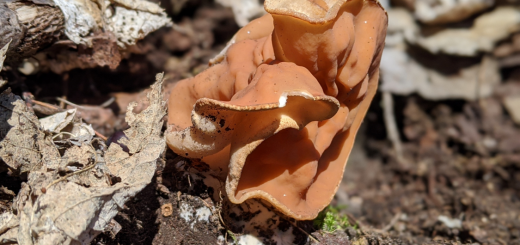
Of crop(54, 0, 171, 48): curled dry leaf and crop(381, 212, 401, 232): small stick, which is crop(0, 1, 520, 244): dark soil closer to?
crop(381, 212, 401, 232): small stick

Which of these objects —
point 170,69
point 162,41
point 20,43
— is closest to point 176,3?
point 162,41

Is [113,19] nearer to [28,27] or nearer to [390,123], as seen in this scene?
[28,27]

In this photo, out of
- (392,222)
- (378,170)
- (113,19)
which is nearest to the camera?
(113,19)

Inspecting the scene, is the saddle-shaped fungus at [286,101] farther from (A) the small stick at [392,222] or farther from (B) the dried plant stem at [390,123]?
(B) the dried plant stem at [390,123]

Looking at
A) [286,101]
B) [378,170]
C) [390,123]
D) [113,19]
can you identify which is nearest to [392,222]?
[378,170]

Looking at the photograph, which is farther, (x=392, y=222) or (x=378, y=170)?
(x=378, y=170)

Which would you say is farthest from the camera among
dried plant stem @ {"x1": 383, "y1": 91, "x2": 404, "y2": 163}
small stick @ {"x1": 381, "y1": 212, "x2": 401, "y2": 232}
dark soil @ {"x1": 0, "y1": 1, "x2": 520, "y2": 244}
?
dried plant stem @ {"x1": 383, "y1": 91, "x2": 404, "y2": 163}

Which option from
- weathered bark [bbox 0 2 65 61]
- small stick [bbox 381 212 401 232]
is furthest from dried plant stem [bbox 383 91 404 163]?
weathered bark [bbox 0 2 65 61]
